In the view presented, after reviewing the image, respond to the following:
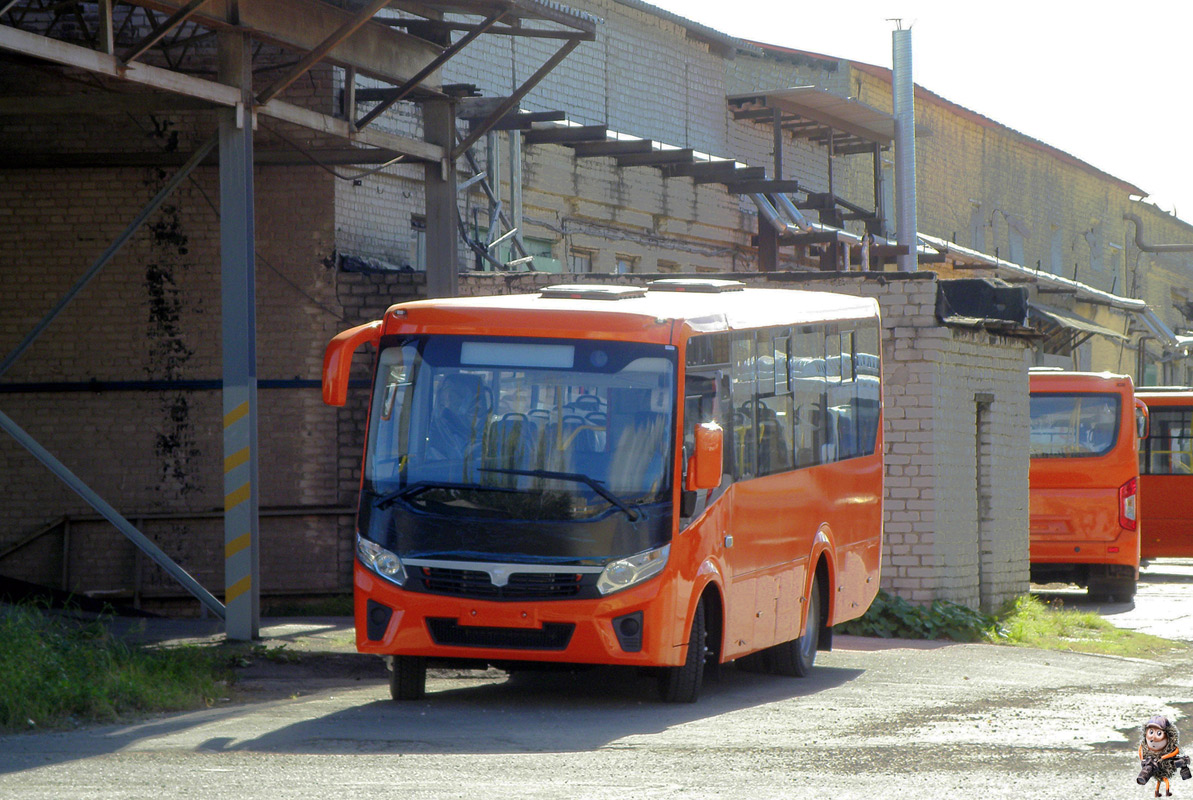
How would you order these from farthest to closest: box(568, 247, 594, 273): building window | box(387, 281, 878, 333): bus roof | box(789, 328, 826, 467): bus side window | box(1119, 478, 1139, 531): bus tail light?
box(568, 247, 594, 273): building window < box(1119, 478, 1139, 531): bus tail light < box(789, 328, 826, 467): bus side window < box(387, 281, 878, 333): bus roof

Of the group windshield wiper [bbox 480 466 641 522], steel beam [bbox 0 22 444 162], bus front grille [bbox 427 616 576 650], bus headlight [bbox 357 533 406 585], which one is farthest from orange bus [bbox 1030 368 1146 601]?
bus headlight [bbox 357 533 406 585]

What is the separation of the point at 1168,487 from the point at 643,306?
1723cm

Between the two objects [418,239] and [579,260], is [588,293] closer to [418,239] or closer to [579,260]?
[418,239]

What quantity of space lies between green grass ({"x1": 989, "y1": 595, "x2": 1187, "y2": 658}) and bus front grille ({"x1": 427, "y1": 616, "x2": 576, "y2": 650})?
7.37 meters

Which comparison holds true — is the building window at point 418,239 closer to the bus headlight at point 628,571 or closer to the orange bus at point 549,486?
the orange bus at point 549,486

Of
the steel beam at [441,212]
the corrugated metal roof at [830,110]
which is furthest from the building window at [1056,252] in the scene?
the steel beam at [441,212]

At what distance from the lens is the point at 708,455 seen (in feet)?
32.0

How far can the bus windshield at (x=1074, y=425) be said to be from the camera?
69.9 ft

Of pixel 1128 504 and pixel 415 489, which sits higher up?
pixel 415 489

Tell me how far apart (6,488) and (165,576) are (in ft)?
6.01

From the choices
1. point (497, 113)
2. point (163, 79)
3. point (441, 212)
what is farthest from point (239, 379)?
point (497, 113)

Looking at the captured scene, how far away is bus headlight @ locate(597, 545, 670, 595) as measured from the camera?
9672mm

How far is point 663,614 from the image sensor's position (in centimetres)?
973

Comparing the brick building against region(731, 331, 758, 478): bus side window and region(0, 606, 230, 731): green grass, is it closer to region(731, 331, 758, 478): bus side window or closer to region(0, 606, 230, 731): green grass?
region(0, 606, 230, 731): green grass
